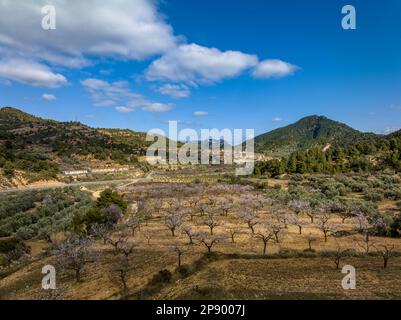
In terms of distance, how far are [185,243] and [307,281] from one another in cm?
1464

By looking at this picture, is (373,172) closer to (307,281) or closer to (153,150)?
(307,281)

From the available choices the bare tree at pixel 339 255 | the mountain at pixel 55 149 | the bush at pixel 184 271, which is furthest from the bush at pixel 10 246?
the mountain at pixel 55 149

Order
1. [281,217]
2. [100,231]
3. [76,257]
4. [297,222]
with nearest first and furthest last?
[76,257] < [100,231] < [297,222] < [281,217]

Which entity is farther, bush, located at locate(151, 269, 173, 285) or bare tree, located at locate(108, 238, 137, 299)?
bush, located at locate(151, 269, 173, 285)

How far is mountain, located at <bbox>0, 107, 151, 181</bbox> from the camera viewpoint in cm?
9056

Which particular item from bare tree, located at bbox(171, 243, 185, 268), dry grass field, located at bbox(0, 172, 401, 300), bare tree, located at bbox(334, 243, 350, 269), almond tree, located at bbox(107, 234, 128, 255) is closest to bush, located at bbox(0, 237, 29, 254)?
dry grass field, located at bbox(0, 172, 401, 300)

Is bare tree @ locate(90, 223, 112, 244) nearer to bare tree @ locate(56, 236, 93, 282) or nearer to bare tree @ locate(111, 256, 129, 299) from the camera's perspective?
bare tree @ locate(56, 236, 93, 282)

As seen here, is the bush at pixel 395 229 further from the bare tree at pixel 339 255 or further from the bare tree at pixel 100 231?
the bare tree at pixel 100 231

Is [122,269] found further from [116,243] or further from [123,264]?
[116,243]

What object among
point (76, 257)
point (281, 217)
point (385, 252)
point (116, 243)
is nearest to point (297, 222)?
point (281, 217)

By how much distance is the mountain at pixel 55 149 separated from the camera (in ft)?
297

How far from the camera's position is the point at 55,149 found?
413 feet

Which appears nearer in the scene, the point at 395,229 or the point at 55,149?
the point at 395,229

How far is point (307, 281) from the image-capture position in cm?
2400
